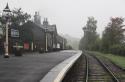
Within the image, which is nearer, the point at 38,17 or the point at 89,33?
the point at 38,17

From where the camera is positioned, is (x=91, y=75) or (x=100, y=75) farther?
(x=91, y=75)

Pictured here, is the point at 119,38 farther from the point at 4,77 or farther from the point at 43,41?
the point at 4,77

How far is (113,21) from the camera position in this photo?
88500mm

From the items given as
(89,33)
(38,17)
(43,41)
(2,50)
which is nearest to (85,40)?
(89,33)

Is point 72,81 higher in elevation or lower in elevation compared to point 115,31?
lower

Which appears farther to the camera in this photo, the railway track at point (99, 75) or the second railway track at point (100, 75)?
the railway track at point (99, 75)

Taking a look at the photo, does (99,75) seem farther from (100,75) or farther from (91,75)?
(91,75)

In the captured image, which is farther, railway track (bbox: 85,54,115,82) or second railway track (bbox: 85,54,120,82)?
railway track (bbox: 85,54,115,82)

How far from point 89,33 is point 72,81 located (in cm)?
12557

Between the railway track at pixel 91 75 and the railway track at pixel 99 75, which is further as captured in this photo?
the railway track at pixel 99 75

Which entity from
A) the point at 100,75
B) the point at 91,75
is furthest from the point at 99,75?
the point at 91,75

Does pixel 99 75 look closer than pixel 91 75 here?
Yes

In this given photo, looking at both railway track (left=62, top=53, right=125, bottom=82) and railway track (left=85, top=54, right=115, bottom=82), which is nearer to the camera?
railway track (left=62, top=53, right=125, bottom=82)

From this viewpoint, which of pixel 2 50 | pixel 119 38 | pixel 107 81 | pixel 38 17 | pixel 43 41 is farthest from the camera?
pixel 38 17
